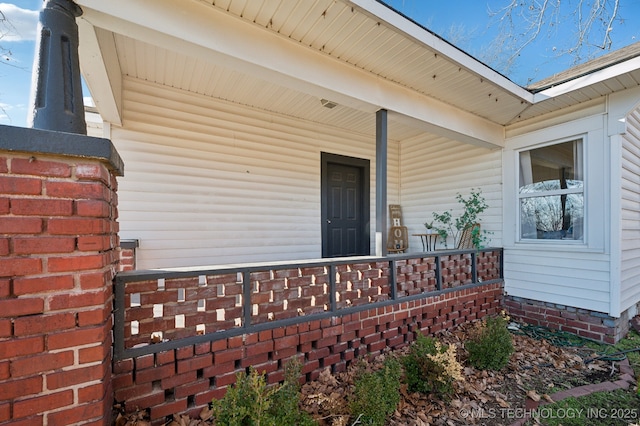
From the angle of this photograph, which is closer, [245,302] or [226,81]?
[245,302]

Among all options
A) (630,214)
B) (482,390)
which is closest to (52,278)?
(482,390)

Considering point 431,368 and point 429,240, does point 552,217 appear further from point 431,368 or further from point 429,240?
point 431,368

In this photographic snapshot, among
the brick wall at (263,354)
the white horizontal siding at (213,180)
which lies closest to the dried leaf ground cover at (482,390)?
the brick wall at (263,354)

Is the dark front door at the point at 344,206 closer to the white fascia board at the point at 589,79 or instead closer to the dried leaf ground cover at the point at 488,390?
the dried leaf ground cover at the point at 488,390

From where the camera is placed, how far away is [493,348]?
9.07 ft

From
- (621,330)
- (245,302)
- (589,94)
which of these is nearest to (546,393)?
(621,330)

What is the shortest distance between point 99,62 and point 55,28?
2.71ft

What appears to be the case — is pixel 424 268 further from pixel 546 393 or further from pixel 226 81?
pixel 226 81

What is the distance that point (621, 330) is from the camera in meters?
3.62

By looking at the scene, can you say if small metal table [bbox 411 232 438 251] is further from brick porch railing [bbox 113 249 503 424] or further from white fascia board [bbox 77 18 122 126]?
white fascia board [bbox 77 18 122 126]

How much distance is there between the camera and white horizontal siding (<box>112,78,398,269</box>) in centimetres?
347

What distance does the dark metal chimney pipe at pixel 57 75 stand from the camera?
1439mm

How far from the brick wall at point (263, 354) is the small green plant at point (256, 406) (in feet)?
1.51

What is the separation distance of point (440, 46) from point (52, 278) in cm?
335
